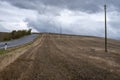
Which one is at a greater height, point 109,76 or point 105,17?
point 105,17

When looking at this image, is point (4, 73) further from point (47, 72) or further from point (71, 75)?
point (71, 75)

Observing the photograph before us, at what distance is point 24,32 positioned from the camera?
337ft

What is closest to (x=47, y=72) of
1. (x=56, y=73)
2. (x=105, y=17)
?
(x=56, y=73)

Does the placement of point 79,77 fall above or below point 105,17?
below

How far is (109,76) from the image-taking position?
1714 cm

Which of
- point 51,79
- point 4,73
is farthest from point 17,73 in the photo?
point 51,79

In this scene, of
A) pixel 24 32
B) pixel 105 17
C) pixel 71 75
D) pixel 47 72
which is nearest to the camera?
pixel 71 75

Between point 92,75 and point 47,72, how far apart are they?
283cm

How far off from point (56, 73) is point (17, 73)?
2339mm

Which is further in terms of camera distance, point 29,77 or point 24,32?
point 24,32

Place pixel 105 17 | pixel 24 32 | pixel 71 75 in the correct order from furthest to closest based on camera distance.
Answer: pixel 24 32 < pixel 105 17 < pixel 71 75

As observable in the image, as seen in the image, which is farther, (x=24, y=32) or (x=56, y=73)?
(x=24, y=32)

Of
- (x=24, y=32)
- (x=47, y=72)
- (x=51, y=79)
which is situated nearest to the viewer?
(x=51, y=79)

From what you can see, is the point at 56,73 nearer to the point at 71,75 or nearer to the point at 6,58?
the point at 71,75
